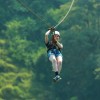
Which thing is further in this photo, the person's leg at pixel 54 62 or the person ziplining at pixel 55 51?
the person ziplining at pixel 55 51

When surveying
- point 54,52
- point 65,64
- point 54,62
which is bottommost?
point 54,62

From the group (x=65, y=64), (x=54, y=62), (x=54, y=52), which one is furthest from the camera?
(x=65, y=64)

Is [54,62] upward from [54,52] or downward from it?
downward

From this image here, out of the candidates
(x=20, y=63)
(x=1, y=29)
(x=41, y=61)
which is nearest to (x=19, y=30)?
(x=1, y=29)

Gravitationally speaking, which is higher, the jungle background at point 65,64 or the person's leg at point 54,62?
the jungle background at point 65,64

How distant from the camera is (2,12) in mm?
127438

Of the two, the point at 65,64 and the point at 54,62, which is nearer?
the point at 54,62

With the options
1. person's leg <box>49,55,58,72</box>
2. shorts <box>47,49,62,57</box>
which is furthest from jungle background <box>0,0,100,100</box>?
person's leg <box>49,55,58,72</box>

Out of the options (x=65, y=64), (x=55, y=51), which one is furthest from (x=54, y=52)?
(x=65, y=64)

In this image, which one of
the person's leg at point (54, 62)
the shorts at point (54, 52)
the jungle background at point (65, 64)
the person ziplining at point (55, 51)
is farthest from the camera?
the jungle background at point (65, 64)

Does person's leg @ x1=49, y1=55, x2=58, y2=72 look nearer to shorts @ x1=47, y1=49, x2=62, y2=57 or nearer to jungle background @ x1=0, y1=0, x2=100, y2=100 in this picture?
shorts @ x1=47, y1=49, x2=62, y2=57

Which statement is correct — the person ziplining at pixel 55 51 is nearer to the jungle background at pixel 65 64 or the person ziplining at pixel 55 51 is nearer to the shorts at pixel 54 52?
the shorts at pixel 54 52

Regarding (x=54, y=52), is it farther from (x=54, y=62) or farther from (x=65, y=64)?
(x=65, y=64)

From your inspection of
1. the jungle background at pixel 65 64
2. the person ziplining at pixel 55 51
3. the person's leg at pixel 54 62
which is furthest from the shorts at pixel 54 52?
the jungle background at pixel 65 64
